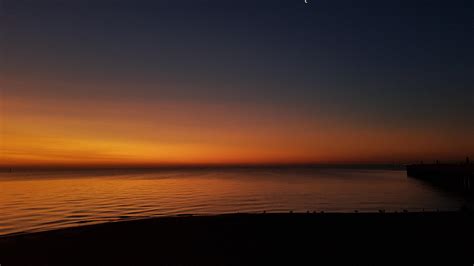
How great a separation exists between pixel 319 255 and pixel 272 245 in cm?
199

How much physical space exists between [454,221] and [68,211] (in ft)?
98.9

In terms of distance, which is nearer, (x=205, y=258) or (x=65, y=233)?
(x=205, y=258)

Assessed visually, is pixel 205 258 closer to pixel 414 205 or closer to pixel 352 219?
pixel 352 219

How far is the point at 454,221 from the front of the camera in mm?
15797

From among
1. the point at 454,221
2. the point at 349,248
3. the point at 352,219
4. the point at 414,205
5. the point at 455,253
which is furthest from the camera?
the point at 414,205

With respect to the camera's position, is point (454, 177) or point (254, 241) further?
point (454, 177)

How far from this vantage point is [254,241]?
13328mm

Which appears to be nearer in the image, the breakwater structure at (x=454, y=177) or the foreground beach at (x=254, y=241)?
the foreground beach at (x=254, y=241)

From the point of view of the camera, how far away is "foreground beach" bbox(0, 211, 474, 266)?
1103cm

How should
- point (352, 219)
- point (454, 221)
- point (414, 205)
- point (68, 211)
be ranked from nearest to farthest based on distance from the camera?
point (454, 221) < point (352, 219) < point (68, 211) < point (414, 205)

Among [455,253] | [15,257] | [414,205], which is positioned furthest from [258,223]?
[414,205]

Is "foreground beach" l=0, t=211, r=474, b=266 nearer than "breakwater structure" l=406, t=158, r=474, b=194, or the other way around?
"foreground beach" l=0, t=211, r=474, b=266

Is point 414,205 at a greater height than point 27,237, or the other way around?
point 27,237

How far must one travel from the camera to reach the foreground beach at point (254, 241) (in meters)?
11.0
